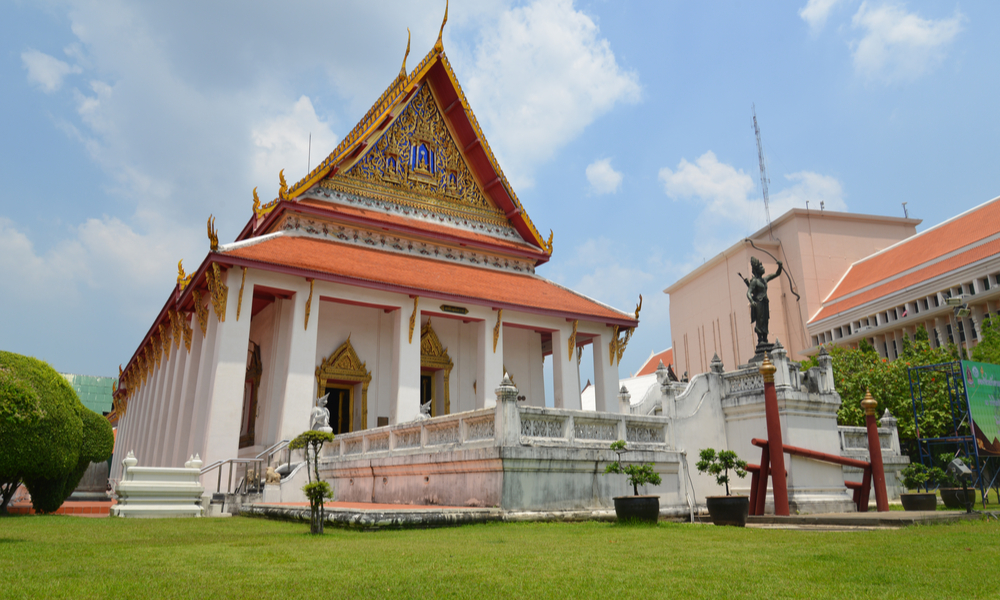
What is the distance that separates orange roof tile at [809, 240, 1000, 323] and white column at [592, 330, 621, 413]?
970 inches

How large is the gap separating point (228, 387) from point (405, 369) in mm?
4319

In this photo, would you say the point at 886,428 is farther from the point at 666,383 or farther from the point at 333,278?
the point at 333,278

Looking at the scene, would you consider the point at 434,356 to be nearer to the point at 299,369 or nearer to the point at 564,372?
the point at 564,372

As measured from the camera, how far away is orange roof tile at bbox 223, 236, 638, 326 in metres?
16.5

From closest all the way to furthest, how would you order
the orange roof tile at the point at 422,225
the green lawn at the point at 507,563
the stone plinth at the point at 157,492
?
the green lawn at the point at 507,563 → the stone plinth at the point at 157,492 → the orange roof tile at the point at 422,225

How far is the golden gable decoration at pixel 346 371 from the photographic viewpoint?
58.0 ft

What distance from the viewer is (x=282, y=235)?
17969mm

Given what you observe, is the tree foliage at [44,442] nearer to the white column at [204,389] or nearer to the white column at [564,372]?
the white column at [204,389]

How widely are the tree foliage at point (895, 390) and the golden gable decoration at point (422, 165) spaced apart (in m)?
12.3

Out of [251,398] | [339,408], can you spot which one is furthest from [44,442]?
[339,408]

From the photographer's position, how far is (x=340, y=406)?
60.3 ft

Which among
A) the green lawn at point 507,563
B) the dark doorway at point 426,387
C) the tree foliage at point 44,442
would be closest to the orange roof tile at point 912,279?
the dark doorway at point 426,387

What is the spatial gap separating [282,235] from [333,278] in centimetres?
270

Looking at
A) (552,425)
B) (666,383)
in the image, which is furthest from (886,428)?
(552,425)
